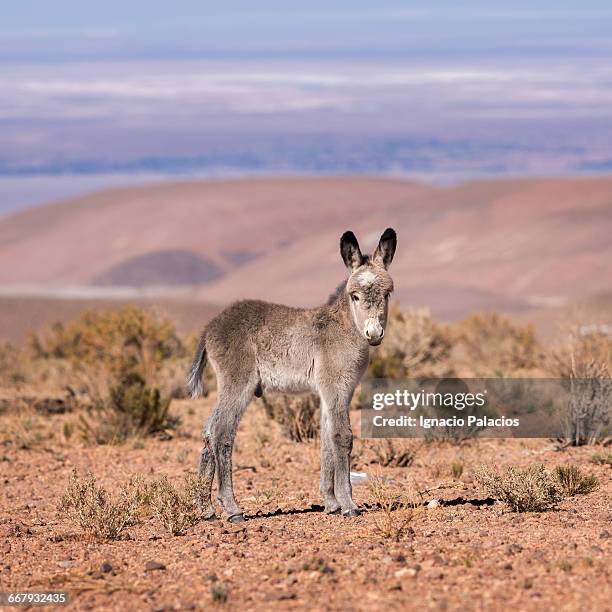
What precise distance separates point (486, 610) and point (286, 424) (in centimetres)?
673

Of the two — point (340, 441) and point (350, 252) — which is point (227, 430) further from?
point (350, 252)

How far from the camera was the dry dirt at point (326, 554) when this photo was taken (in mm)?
6215

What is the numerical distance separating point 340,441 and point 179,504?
132cm

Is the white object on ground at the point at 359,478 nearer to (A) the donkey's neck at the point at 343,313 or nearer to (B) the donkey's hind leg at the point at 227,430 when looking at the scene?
(B) the donkey's hind leg at the point at 227,430

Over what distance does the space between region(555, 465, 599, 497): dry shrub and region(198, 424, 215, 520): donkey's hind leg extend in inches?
114

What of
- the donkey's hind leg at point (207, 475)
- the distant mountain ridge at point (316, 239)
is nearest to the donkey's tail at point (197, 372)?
the donkey's hind leg at point (207, 475)

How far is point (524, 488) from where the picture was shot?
8367 millimetres

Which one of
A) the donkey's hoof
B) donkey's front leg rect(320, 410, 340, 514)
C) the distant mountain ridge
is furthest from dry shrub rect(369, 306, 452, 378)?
the distant mountain ridge

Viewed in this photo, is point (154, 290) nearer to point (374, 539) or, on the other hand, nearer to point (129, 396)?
point (129, 396)

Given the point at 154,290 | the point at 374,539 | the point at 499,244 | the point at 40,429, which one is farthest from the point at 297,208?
the point at 374,539

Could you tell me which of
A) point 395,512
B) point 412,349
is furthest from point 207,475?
point 412,349

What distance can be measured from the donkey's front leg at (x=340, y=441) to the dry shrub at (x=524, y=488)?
3.74 ft

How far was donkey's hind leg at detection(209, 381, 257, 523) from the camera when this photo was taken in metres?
8.50

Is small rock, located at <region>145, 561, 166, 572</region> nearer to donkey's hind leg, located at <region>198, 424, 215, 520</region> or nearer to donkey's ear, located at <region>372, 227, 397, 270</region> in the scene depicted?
donkey's hind leg, located at <region>198, 424, 215, 520</region>
